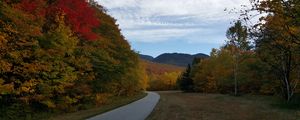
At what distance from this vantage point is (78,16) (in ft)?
129

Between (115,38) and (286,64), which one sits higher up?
(115,38)

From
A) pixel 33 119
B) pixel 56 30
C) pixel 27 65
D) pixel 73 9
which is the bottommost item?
pixel 33 119

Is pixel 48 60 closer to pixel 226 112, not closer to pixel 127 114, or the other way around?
pixel 127 114

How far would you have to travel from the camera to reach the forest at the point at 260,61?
1745 centimetres

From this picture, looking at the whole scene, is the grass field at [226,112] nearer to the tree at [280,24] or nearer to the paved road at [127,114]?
the paved road at [127,114]

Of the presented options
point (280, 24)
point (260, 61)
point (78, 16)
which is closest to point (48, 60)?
point (78, 16)

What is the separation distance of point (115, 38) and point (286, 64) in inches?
797

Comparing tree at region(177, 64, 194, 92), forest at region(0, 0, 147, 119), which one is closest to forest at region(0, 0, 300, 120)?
forest at region(0, 0, 147, 119)

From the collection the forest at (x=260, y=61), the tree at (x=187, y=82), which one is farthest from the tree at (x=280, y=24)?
the tree at (x=187, y=82)

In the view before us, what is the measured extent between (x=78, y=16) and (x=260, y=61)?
73.1 ft

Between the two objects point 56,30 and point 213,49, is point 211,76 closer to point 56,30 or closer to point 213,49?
point 213,49

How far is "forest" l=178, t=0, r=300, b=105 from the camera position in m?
17.4

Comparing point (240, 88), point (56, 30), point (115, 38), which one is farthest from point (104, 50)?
point (240, 88)

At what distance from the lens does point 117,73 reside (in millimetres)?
49156
